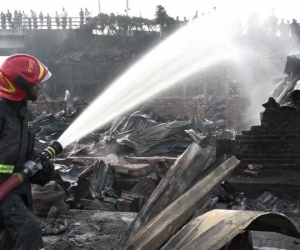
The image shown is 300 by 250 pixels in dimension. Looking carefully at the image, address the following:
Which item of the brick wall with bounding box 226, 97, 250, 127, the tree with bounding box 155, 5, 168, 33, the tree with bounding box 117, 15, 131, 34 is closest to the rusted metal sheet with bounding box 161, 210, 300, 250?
the brick wall with bounding box 226, 97, 250, 127

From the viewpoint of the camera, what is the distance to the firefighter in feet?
10.0

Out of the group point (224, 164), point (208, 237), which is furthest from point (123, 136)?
point (208, 237)

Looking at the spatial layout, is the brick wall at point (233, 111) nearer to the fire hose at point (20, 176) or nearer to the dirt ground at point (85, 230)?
the dirt ground at point (85, 230)

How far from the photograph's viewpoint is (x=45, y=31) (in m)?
35.2

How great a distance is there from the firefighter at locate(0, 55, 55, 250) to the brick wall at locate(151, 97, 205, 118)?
11947mm

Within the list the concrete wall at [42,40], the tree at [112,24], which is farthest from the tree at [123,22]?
the concrete wall at [42,40]

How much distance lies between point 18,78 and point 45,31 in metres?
34.2

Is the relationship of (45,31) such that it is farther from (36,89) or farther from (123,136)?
(36,89)

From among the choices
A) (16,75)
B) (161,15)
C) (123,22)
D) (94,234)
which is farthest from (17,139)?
(123,22)

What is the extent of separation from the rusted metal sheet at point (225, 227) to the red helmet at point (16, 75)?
5.62 ft

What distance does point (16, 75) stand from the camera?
3.14 meters

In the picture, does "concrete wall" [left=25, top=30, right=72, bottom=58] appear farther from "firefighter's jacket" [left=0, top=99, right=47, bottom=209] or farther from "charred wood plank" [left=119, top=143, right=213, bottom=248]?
"firefighter's jacket" [left=0, top=99, right=47, bottom=209]

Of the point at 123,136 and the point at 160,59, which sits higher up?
the point at 160,59

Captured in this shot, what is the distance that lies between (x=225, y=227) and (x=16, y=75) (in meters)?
2.00
